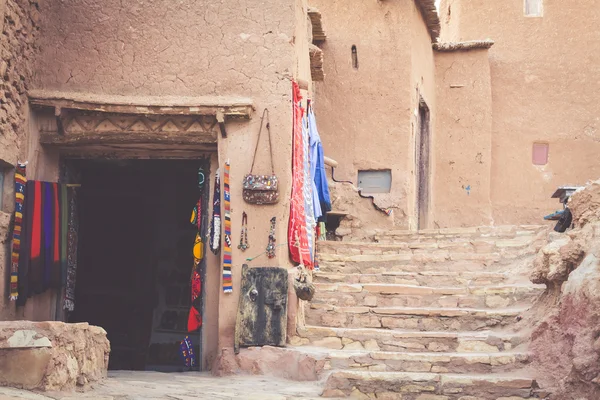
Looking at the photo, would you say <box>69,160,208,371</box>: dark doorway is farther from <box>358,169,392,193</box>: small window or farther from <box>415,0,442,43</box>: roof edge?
<box>415,0,442,43</box>: roof edge

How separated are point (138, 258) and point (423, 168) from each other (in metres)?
6.04

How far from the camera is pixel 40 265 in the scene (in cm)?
764

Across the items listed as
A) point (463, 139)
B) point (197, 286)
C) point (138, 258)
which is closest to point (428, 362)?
point (197, 286)

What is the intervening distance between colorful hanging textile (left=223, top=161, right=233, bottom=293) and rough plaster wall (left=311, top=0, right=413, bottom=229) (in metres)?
5.67

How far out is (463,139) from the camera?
15.2m

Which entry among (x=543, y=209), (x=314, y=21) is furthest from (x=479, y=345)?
(x=543, y=209)

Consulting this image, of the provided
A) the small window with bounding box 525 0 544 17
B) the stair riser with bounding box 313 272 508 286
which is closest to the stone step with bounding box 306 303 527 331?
the stair riser with bounding box 313 272 508 286

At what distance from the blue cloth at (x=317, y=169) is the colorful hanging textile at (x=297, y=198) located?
0.83 meters

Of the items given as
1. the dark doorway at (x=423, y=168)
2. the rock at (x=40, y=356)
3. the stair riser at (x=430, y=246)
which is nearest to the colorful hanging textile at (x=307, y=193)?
the stair riser at (x=430, y=246)

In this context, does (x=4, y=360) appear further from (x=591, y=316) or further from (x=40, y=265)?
(x=591, y=316)

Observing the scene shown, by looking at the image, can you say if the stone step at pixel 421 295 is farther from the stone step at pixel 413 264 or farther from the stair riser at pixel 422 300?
the stone step at pixel 413 264

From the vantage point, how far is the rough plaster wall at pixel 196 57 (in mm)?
7727

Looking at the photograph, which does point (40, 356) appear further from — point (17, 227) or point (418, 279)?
point (418, 279)

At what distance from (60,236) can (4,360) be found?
3373 mm
